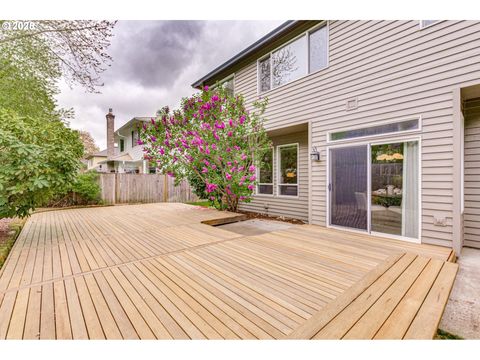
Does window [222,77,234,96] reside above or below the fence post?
above

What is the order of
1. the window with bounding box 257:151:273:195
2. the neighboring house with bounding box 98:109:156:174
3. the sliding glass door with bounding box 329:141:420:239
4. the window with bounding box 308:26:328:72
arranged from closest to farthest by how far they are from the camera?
the sliding glass door with bounding box 329:141:420:239
the window with bounding box 308:26:328:72
the window with bounding box 257:151:273:195
the neighboring house with bounding box 98:109:156:174

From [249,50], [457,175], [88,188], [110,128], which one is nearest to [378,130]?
[457,175]

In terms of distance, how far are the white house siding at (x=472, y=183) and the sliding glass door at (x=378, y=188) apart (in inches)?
36.2

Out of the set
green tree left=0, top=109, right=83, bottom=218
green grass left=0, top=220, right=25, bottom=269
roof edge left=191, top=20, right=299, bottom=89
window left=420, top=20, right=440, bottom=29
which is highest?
roof edge left=191, top=20, right=299, bottom=89

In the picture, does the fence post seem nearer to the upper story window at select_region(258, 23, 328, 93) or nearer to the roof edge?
the roof edge

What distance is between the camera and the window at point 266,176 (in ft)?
24.5

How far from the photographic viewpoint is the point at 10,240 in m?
4.05

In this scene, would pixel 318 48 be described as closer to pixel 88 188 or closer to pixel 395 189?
pixel 395 189

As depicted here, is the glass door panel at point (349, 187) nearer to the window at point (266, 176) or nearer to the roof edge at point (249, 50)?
the window at point (266, 176)

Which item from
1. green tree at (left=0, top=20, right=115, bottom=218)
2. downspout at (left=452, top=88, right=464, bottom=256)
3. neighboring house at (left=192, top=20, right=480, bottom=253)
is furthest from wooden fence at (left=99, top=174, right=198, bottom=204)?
downspout at (left=452, top=88, right=464, bottom=256)

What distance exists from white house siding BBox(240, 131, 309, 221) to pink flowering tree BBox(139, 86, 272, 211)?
69 cm

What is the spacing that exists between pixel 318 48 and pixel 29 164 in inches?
252

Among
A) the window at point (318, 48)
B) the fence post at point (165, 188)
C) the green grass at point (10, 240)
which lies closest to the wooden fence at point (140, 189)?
the fence post at point (165, 188)

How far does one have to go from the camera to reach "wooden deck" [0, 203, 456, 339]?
5.48 feet
